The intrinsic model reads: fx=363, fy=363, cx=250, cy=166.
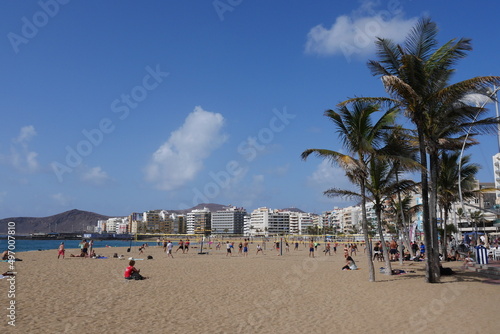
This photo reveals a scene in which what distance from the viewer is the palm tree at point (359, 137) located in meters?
13.2

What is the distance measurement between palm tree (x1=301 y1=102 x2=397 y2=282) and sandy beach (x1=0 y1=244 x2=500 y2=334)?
3.06m

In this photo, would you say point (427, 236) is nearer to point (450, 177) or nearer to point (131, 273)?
point (131, 273)

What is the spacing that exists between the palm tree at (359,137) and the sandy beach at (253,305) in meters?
3.06

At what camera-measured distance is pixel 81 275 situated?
1561 cm

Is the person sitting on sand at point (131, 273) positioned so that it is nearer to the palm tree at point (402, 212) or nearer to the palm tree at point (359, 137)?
the palm tree at point (359, 137)

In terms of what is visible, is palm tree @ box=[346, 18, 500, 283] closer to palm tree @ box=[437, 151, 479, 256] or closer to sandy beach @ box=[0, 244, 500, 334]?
sandy beach @ box=[0, 244, 500, 334]

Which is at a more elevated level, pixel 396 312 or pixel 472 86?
pixel 472 86

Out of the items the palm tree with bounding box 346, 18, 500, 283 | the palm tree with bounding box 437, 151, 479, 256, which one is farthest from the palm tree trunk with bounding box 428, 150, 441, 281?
the palm tree with bounding box 437, 151, 479, 256

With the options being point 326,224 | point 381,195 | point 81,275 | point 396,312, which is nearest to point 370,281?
point 381,195

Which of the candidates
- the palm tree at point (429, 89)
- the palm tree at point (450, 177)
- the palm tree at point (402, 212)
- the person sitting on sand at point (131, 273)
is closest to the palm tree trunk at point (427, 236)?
the palm tree at point (429, 89)

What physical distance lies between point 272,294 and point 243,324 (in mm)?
3900

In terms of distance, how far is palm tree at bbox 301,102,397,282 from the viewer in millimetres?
13242

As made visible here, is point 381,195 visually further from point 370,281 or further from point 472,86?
point 472,86

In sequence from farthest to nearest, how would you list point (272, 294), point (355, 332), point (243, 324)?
point (272, 294)
point (243, 324)
point (355, 332)
